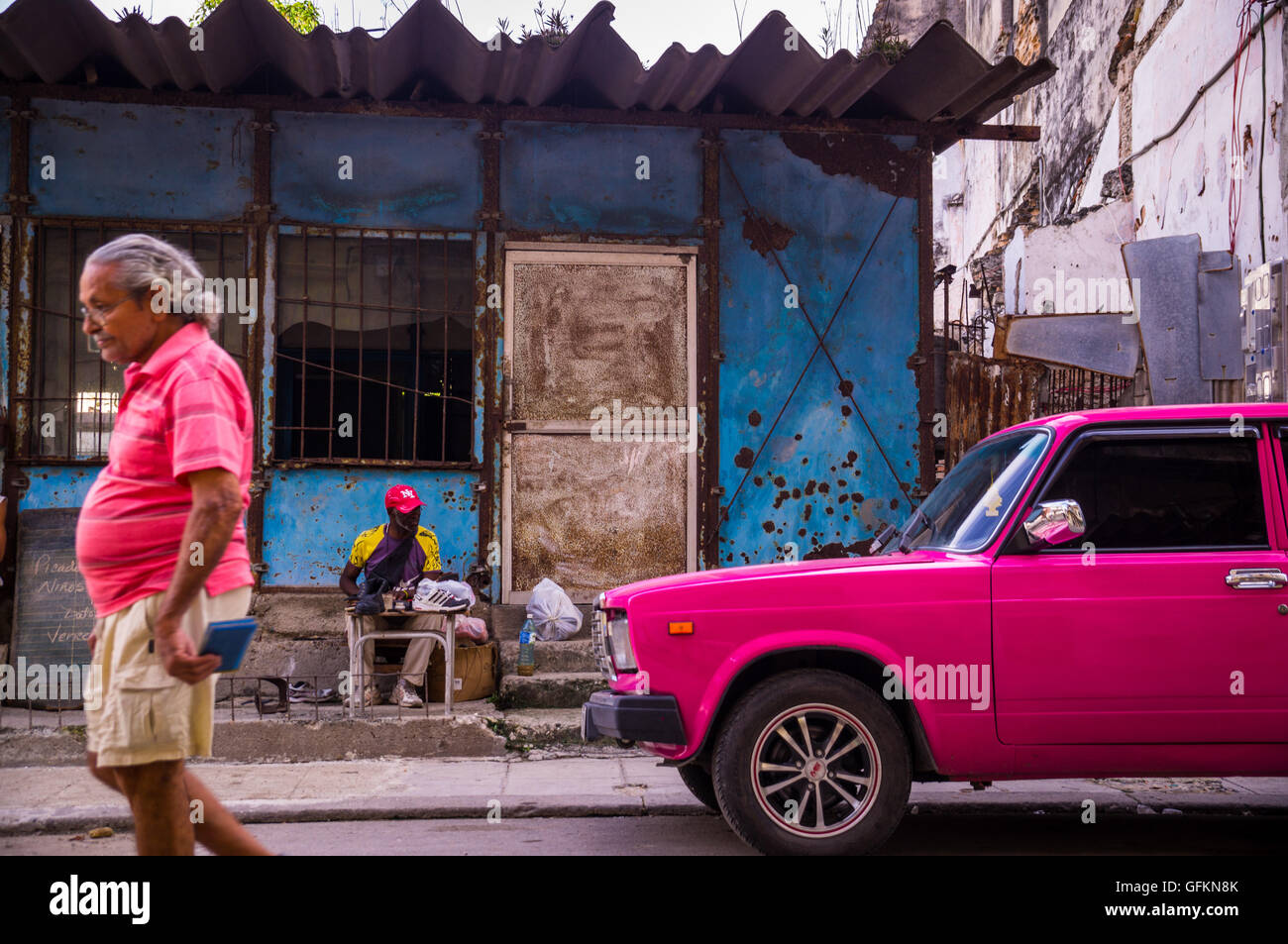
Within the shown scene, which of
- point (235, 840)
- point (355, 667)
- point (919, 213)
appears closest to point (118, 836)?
point (355, 667)

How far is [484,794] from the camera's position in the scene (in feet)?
20.0

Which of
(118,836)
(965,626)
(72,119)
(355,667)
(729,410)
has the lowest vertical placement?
(118,836)

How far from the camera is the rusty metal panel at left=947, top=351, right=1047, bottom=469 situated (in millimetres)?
9672

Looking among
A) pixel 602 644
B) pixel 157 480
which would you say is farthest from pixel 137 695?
pixel 602 644

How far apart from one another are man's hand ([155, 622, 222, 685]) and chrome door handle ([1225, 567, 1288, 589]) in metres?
3.83

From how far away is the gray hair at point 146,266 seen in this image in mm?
3186

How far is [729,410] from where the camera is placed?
912cm

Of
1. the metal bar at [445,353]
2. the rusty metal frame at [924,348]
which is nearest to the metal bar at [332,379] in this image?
the metal bar at [445,353]

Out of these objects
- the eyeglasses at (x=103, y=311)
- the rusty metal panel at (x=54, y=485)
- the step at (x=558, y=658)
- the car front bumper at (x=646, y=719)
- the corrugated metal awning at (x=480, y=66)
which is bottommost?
the step at (x=558, y=658)

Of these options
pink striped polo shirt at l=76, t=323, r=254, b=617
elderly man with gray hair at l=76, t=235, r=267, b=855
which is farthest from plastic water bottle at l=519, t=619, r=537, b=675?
pink striped polo shirt at l=76, t=323, r=254, b=617

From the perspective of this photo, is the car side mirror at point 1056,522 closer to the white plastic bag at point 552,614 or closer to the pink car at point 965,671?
the pink car at point 965,671

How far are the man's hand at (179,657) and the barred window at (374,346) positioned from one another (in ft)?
19.5
